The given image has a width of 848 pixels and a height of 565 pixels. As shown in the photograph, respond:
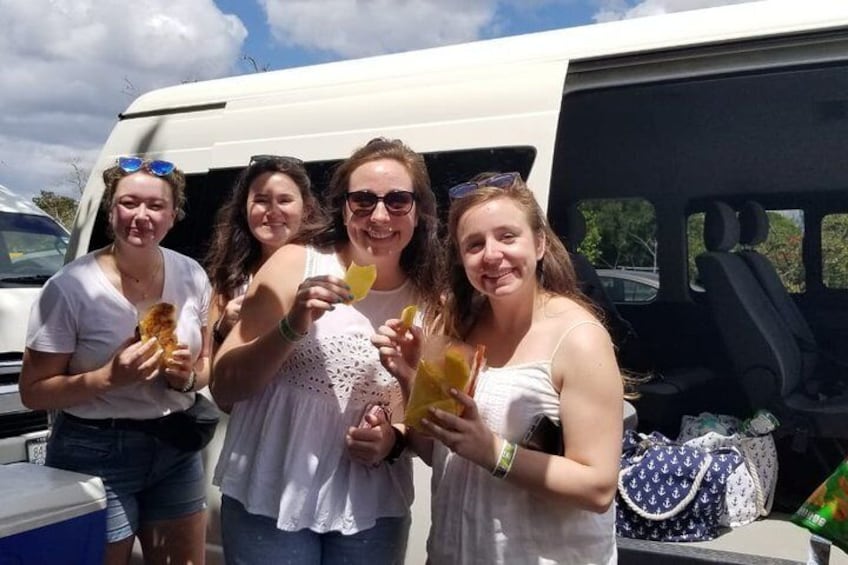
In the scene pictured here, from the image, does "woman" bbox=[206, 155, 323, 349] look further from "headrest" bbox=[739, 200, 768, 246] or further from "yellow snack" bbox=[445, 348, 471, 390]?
A: "headrest" bbox=[739, 200, 768, 246]

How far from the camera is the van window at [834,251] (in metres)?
3.74

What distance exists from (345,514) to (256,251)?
52.9 inches

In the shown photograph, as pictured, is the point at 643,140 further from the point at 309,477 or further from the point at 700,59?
the point at 309,477

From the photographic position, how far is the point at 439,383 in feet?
5.38

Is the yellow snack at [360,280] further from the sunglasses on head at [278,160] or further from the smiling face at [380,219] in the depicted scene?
the sunglasses on head at [278,160]

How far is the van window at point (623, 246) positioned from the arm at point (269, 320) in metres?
1.63

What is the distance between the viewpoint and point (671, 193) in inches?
151

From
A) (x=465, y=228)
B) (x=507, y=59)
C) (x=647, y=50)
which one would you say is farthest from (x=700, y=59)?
(x=465, y=228)

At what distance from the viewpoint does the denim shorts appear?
2383 millimetres

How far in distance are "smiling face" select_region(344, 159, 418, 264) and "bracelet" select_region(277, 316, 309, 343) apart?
270 millimetres

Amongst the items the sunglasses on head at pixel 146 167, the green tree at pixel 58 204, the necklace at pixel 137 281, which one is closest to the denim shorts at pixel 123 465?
the necklace at pixel 137 281

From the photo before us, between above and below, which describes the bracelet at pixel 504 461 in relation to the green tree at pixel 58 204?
below

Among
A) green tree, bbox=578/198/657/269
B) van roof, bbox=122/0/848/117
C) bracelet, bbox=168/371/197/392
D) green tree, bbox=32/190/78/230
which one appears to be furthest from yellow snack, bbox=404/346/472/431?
green tree, bbox=32/190/78/230

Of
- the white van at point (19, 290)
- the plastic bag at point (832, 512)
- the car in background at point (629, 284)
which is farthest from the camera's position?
the white van at point (19, 290)
